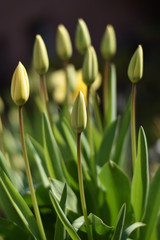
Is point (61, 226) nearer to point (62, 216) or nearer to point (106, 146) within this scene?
point (62, 216)

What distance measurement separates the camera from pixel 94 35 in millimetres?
5438

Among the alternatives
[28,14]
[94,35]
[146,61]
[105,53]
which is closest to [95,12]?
[94,35]

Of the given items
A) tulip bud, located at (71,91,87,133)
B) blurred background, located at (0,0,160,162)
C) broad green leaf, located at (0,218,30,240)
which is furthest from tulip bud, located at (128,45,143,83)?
blurred background, located at (0,0,160,162)

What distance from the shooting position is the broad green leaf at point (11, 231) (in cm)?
59

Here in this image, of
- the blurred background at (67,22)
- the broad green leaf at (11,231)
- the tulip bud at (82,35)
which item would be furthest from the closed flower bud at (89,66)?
the blurred background at (67,22)

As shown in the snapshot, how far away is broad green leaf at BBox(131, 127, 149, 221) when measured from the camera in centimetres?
58

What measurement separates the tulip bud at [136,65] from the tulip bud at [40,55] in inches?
5.0

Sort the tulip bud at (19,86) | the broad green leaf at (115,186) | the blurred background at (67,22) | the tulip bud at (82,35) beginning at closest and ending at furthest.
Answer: the tulip bud at (19,86) → the broad green leaf at (115,186) → the tulip bud at (82,35) → the blurred background at (67,22)

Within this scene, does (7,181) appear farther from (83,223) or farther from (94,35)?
(94,35)

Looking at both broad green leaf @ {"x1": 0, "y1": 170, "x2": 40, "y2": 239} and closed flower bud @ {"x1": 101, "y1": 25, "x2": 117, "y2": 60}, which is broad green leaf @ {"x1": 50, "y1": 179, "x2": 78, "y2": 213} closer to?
broad green leaf @ {"x1": 0, "y1": 170, "x2": 40, "y2": 239}

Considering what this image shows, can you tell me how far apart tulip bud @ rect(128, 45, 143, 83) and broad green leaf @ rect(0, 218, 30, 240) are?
0.24 meters

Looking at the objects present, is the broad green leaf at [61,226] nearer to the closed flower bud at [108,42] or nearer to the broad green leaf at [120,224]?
the broad green leaf at [120,224]

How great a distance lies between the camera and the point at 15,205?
55 cm

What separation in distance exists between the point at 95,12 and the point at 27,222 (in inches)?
198
